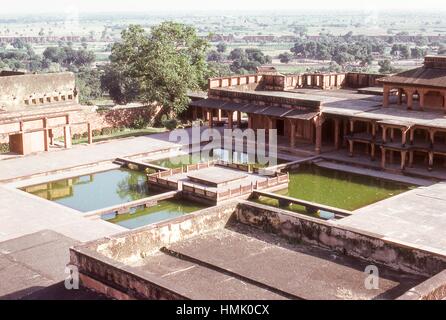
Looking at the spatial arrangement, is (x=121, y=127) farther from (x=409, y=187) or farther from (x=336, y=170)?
(x=409, y=187)

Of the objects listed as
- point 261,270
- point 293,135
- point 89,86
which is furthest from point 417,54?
point 261,270

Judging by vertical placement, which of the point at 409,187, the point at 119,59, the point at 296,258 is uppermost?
the point at 119,59

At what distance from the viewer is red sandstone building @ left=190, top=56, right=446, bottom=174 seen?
30391 mm

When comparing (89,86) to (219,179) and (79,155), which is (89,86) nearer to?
(79,155)

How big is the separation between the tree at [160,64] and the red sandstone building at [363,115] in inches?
86.6

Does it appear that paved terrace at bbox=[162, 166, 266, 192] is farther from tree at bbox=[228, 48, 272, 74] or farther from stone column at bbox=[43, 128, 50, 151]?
tree at bbox=[228, 48, 272, 74]

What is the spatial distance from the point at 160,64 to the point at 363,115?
1478cm

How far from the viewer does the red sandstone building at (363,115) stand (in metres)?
30.4

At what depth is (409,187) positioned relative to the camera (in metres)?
27.5

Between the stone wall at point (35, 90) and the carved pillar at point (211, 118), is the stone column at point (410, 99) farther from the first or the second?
the stone wall at point (35, 90)

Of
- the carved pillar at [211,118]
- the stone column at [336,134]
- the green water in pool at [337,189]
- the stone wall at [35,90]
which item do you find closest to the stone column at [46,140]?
the stone wall at [35,90]

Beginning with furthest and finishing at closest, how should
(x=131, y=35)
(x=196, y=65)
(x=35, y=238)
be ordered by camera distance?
(x=196, y=65) → (x=131, y=35) → (x=35, y=238)
